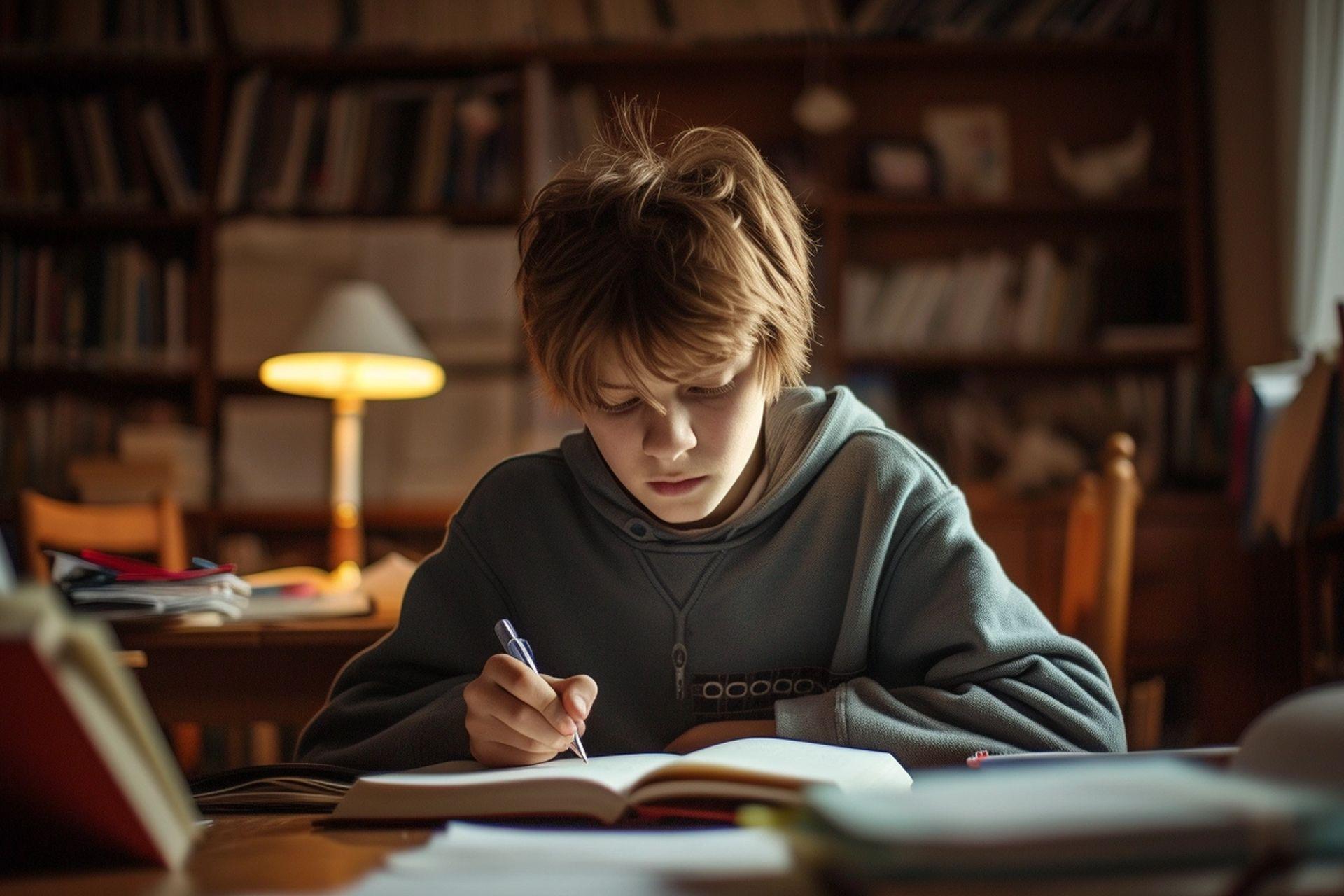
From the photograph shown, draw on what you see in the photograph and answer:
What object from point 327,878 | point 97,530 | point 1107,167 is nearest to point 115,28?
point 97,530

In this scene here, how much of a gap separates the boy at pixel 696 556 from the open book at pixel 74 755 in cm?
29

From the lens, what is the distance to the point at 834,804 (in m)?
0.37

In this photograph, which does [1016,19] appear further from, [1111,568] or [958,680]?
[958,680]

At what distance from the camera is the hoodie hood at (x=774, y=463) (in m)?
0.98

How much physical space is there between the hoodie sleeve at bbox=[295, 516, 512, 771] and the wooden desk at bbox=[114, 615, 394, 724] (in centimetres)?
33

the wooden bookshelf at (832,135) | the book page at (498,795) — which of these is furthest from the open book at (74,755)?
the wooden bookshelf at (832,135)

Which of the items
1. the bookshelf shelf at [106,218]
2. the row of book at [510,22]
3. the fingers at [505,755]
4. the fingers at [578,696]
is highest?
the row of book at [510,22]

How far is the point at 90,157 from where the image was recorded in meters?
3.20

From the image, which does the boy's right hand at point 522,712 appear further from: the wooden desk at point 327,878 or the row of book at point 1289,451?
the row of book at point 1289,451

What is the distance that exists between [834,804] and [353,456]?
6.08ft

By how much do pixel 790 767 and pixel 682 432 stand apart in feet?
1.05

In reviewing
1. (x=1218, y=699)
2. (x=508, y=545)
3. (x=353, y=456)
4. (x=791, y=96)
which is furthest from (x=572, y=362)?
(x=791, y=96)

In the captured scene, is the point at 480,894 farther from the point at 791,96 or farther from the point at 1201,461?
the point at 791,96

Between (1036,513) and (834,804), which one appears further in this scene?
(1036,513)
